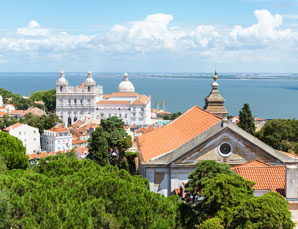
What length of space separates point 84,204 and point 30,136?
40.7 metres

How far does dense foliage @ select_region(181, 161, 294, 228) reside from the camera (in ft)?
30.0

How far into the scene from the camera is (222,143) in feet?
49.3

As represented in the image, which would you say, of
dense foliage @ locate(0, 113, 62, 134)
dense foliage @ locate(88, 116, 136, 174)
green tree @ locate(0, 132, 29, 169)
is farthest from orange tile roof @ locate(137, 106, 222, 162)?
dense foliage @ locate(0, 113, 62, 134)

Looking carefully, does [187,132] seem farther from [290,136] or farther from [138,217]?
[290,136]

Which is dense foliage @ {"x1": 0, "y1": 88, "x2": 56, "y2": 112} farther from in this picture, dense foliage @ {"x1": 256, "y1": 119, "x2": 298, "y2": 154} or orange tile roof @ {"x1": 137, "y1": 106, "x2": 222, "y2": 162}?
orange tile roof @ {"x1": 137, "y1": 106, "x2": 222, "y2": 162}

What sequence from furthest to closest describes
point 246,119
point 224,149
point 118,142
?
point 246,119
point 118,142
point 224,149

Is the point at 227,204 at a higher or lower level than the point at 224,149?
lower

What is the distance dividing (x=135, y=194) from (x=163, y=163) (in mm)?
3475

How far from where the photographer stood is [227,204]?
10133 millimetres

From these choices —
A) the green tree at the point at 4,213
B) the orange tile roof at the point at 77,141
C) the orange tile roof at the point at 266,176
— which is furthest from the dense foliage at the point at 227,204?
the orange tile roof at the point at 77,141

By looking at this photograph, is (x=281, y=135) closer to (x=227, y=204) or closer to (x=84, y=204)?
(x=227, y=204)

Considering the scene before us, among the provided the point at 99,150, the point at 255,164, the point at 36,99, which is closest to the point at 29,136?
the point at 99,150

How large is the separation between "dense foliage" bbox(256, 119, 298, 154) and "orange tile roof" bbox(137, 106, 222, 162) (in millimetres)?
10094

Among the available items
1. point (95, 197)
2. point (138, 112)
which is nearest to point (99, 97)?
point (138, 112)
